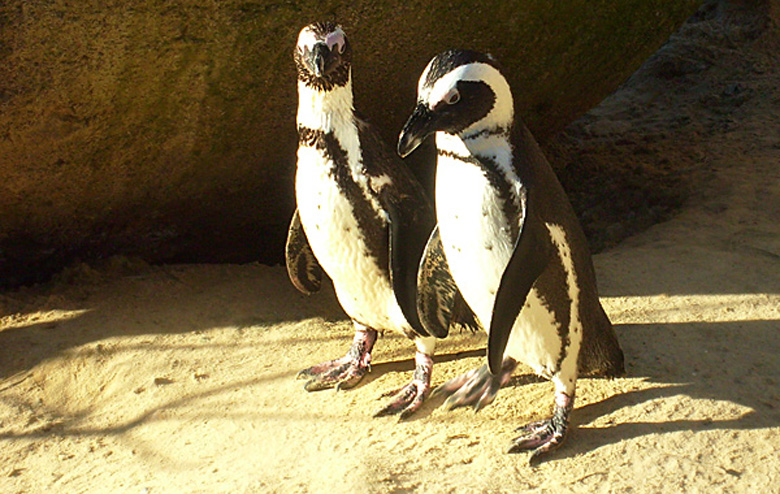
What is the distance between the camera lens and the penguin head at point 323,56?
6.72ft

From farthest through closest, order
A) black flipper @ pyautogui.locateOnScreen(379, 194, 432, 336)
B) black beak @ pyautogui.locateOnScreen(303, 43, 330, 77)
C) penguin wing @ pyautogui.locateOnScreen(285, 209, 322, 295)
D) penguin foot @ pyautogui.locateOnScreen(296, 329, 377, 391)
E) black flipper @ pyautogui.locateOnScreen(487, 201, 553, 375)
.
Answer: penguin wing @ pyautogui.locateOnScreen(285, 209, 322, 295), penguin foot @ pyautogui.locateOnScreen(296, 329, 377, 391), black flipper @ pyautogui.locateOnScreen(379, 194, 432, 336), black beak @ pyautogui.locateOnScreen(303, 43, 330, 77), black flipper @ pyautogui.locateOnScreen(487, 201, 553, 375)

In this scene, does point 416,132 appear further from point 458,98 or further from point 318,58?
point 318,58

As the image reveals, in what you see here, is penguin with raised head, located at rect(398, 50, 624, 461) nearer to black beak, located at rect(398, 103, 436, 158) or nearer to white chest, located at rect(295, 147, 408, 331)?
black beak, located at rect(398, 103, 436, 158)

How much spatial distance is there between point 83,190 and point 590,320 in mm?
1616

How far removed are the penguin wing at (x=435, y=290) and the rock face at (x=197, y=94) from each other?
2.68 ft

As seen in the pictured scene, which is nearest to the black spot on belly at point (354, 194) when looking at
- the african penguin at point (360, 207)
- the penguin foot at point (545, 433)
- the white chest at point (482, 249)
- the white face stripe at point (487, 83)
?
the african penguin at point (360, 207)

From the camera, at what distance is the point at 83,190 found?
9.03ft

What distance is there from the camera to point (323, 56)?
80.7 inches

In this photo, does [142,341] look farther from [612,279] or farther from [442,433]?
[612,279]

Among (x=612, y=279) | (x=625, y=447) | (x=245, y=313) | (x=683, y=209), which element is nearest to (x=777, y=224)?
(x=683, y=209)

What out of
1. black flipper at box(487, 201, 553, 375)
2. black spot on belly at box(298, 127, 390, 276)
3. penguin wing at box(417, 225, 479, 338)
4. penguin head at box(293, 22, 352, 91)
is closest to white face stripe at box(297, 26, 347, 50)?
penguin head at box(293, 22, 352, 91)

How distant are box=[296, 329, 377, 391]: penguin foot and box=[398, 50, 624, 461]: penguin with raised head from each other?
466mm

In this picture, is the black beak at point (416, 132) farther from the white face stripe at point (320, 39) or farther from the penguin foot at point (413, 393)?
the penguin foot at point (413, 393)

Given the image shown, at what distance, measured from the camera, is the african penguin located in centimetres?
214
